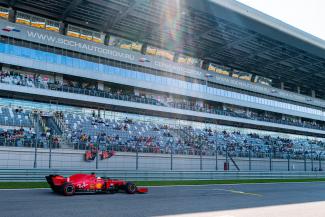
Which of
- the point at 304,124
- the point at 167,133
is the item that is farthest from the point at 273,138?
the point at 167,133

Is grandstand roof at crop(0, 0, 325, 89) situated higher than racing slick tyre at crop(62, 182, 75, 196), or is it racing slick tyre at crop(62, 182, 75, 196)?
grandstand roof at crop(0, 0, 325, 89)

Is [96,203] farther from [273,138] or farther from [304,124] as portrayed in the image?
[304,124]

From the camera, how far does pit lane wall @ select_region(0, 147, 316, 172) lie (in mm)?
22172

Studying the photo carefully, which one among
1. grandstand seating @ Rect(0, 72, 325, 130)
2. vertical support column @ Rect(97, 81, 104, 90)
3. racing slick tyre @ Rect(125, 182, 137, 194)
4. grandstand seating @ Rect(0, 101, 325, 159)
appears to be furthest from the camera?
vertical support column @ Rect(97, 81, 104, 90)

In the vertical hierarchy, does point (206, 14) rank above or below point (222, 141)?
above

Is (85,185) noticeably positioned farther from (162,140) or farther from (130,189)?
(162,140)

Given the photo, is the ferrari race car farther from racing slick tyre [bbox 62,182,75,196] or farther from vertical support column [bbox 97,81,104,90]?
vertical support column [bbox 97,81,104,90]

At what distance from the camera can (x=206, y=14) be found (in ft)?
109

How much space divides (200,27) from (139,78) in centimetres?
833

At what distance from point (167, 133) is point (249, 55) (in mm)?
17027

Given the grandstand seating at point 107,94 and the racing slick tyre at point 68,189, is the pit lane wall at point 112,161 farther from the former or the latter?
the grandstand seating at point 107,94

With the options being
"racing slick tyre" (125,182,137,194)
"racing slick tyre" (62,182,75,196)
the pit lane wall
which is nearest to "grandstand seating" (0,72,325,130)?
the pit lane wall

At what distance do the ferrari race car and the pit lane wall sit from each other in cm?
652

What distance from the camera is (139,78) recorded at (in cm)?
3959
